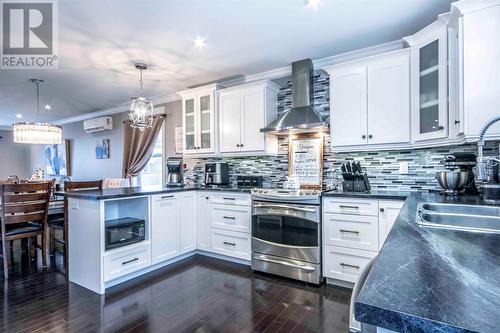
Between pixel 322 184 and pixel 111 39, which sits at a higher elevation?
pixel 111 39

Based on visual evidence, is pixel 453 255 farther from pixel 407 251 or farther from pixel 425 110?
pixel 425 110

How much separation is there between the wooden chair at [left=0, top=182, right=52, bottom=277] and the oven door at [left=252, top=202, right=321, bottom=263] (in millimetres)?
2469

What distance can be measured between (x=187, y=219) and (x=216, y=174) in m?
0.73

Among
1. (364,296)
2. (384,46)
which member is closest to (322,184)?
(384,46)

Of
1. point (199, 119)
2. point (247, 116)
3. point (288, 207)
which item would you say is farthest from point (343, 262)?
point (199, 119)

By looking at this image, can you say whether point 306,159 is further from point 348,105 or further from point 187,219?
point 187,219

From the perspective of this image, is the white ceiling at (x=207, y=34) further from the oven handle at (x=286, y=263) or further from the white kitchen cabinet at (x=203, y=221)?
the oven handle at (x=286, y=263)

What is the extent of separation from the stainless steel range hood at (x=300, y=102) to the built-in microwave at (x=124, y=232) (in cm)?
178

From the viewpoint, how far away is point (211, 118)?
393 cm

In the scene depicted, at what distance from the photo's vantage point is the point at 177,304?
2.36m

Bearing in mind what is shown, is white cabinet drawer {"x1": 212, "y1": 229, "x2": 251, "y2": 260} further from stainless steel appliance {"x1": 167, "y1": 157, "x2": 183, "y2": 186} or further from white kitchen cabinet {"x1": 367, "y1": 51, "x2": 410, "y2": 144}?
white kitchen cabinet {"x1": 367, "y1": 51, "x2": 410, "y2": 144}

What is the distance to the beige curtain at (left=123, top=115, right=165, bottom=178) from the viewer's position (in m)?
5.11

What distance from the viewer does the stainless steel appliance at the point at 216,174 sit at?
386 centimetres

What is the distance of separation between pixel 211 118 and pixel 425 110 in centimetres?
259
